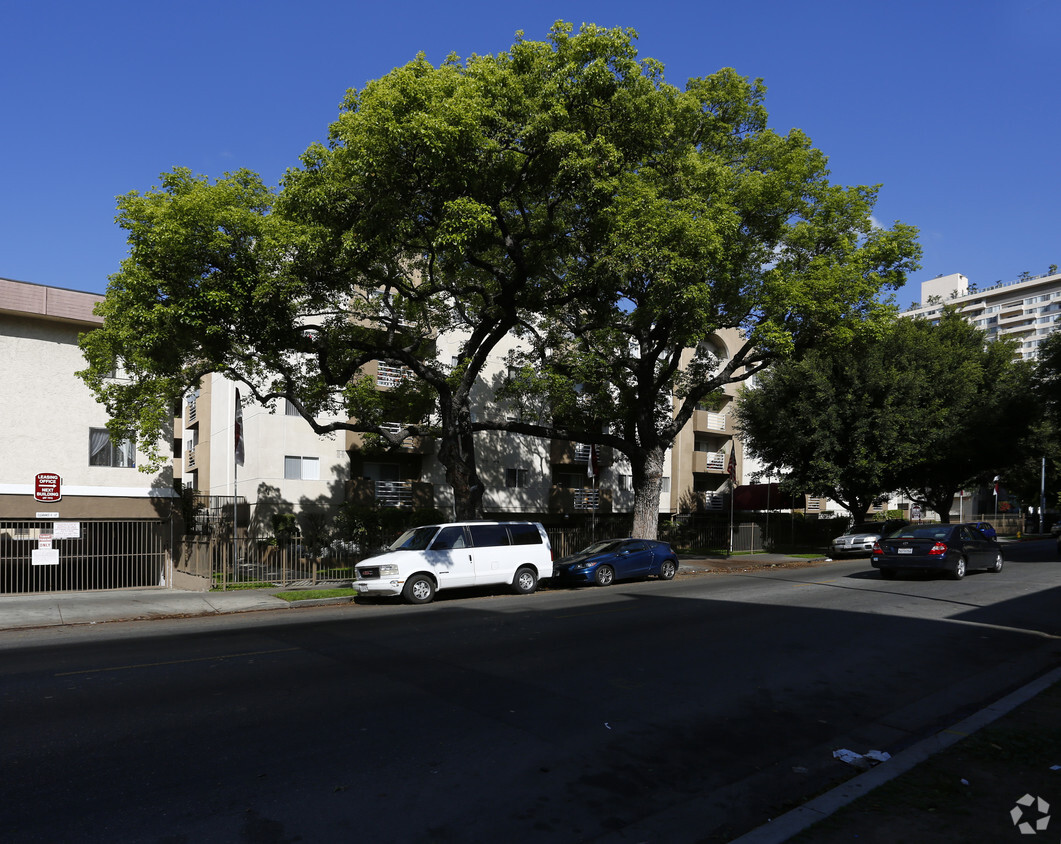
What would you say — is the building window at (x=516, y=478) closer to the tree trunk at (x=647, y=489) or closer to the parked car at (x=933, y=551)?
the tree trunk at (x=647, y=489)

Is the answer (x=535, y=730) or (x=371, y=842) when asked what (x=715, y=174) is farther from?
(x=371, y=842)

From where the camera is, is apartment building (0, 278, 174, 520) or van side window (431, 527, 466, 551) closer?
van side window (431, 527, 466, 551)

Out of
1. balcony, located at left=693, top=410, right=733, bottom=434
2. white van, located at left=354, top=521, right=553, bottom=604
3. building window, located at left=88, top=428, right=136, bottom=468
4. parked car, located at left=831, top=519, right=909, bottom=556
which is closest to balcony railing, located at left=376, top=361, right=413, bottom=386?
building window, located at left=88, top=428, right=136, bottom=468

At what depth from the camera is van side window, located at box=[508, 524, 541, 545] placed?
18922 millimetres

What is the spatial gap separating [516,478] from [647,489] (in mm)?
11742

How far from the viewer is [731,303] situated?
A: 21344mm

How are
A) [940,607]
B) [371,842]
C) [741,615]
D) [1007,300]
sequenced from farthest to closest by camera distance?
[1007,300]
[940,607]
[741,615]
[371,842]

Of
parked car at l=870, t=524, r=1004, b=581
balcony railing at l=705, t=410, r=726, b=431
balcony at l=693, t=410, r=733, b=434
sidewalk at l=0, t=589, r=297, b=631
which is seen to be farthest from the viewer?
balcony railing at l=705, t=410, r=726, b=431

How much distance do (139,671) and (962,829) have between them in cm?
875

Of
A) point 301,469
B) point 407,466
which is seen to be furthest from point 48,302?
point 407,466

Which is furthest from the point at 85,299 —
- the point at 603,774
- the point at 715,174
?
the point at 603,774

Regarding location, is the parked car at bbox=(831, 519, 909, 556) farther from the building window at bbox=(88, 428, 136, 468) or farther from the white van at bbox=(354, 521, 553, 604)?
the building window at bbox=(88, 428, 136, 468)

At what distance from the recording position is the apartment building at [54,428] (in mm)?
20062

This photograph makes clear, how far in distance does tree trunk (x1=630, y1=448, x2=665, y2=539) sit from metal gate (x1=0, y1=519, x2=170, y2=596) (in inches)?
571
